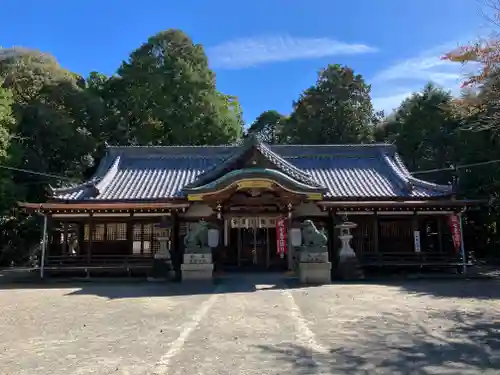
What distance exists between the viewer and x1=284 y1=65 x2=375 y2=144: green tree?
114 ft

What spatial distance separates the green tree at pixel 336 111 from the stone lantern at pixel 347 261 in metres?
20.0

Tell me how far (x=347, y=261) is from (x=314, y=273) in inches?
73.3

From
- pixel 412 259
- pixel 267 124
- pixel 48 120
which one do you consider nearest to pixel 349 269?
pixel 412 259

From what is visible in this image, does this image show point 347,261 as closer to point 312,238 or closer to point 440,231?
point 312,238

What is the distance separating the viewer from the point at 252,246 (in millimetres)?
17781

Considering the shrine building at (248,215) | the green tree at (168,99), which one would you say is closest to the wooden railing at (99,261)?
the shrine building at (248,215)

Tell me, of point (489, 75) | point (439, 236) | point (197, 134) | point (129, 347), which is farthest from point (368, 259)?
point (197, 134)

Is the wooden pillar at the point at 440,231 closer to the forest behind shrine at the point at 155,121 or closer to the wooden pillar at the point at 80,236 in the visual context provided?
the forest behind shrine at the point at 155,121

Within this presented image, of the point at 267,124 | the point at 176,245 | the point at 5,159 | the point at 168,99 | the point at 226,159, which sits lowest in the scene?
the point at 176,245

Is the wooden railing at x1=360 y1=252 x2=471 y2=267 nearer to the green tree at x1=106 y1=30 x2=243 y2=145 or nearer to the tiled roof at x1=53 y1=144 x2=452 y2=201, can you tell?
the tiled roof at x1=53 y1=144 x2=452 y2=201

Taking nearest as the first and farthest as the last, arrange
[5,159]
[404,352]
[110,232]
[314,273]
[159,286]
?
[404,352], [159,286], [314,273], [110,232], [5,159]

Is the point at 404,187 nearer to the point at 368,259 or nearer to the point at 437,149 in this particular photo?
the point at 368,259

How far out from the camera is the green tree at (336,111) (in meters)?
34.7

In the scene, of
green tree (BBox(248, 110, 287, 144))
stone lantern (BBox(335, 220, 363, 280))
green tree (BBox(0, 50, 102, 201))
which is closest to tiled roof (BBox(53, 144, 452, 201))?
stone lantern (BBox(335, 220, 363, 280))
